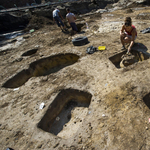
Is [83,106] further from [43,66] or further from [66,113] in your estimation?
[43,66]

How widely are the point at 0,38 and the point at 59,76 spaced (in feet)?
28.0

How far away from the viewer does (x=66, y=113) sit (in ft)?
8.99

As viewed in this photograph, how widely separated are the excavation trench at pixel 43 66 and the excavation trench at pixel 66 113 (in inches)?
80.2

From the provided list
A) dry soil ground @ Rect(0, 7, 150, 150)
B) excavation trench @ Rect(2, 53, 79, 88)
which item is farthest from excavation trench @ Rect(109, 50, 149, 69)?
excavation trench @ Rect(2, 53, 79, 88)

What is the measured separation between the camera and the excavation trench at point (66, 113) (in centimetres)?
229

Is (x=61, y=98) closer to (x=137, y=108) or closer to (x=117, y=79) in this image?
(x=117, y=79)

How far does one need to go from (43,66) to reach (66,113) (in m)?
2.73

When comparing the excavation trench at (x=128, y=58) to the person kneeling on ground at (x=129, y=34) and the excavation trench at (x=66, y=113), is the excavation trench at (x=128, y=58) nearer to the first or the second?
the person kneeling on ground at (x=129, y=34)

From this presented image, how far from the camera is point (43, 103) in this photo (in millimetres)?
2547

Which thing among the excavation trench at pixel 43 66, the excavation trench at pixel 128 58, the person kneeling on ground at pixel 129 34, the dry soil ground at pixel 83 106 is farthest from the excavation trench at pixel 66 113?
the person kneeling on ground at pixel 129 34

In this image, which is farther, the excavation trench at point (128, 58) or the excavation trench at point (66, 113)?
the excavation trench at point (128, 58)

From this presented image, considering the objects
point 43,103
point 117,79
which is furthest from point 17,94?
point 117,79

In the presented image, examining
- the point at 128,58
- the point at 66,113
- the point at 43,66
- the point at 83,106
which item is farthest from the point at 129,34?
the point at 43,66

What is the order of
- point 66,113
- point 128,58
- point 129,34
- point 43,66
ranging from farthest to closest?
point 43,66 → point 129,34 → point 128,58 → point 66,113
